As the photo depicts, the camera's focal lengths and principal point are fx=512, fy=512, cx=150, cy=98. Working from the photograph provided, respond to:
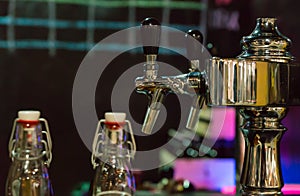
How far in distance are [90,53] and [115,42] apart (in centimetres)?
10

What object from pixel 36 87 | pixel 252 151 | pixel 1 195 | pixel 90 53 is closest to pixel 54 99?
pixel 36 87

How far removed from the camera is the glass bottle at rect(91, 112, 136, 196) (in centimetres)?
81

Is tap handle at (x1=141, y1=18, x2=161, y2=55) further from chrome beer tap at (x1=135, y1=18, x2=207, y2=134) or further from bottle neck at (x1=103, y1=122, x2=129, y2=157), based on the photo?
bottle neck at (x1=103, y1=122, x2=129, y2=157)

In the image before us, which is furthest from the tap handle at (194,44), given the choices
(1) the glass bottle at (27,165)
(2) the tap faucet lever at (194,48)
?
(1) the glass bottle at (27,165)

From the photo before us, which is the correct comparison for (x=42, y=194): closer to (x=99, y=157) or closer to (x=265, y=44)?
(x=99, y=157)

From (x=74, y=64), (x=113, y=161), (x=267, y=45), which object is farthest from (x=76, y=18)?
(x=267, y=45)

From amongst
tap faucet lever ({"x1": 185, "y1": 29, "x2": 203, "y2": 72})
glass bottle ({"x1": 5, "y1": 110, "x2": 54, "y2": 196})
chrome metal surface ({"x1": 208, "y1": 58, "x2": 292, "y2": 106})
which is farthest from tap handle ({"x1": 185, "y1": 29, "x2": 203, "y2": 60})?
glass bottle ({"x1": 5, "y1": 110, "x2": 54, "y2": 196})

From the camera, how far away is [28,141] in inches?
31.5

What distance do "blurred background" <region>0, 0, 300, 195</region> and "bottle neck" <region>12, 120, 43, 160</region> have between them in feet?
3.26

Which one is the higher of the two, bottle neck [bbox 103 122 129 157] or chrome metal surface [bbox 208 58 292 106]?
chrome metal surface [bbox 208 58 292 106]

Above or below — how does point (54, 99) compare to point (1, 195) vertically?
above

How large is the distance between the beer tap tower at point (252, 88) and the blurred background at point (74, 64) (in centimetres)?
101

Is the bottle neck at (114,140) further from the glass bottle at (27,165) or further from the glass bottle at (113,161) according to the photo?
the glass bottle at (27,165)

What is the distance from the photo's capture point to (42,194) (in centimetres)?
81
